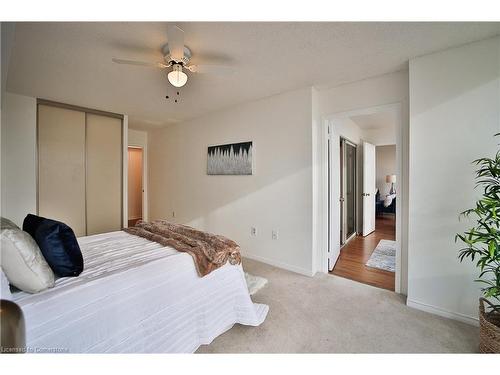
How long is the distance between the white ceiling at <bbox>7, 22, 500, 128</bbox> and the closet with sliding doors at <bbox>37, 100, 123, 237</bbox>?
0.51m

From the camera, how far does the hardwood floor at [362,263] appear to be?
107 inches

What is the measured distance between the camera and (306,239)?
2863mm

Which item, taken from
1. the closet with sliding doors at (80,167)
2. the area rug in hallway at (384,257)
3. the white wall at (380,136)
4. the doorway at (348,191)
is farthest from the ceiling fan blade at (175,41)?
the white wall at (380,136)

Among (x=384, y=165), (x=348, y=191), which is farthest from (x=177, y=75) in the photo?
(x=384, y=165)

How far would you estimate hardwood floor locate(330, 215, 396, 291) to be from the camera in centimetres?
272

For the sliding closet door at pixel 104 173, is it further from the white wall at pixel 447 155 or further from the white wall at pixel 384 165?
the white wall at pixel 384 165

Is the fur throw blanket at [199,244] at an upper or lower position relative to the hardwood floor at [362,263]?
upper

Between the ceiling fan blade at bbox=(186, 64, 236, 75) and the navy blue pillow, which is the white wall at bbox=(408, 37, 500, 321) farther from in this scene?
the navy blue pillow

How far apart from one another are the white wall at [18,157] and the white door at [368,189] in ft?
18.5

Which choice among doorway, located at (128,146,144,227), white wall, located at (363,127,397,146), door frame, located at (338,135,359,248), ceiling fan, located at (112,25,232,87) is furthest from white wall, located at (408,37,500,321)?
doorway, located at (128,146,144,227)

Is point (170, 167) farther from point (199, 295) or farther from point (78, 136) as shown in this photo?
point (199, 295)

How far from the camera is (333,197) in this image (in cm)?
308
